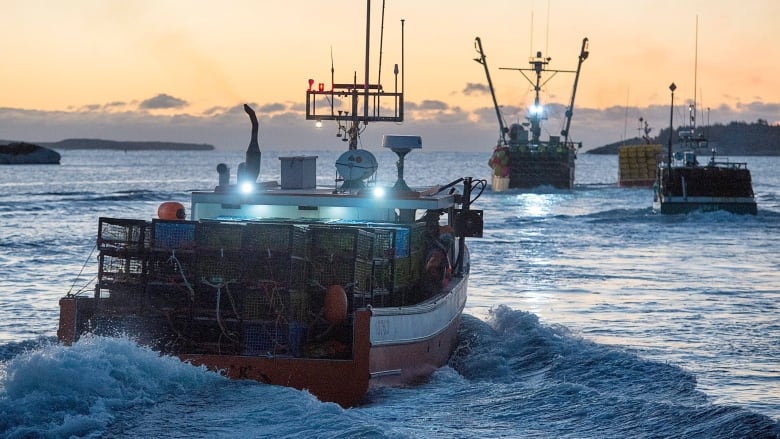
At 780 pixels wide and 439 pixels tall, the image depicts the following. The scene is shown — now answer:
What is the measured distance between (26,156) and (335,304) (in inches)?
7574

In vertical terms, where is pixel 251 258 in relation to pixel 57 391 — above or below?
above

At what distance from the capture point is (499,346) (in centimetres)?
2078

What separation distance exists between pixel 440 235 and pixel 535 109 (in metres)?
100

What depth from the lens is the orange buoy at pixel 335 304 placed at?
1398 cm

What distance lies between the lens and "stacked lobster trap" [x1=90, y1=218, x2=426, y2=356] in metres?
14.2

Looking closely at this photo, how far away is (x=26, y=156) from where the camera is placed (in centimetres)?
19550

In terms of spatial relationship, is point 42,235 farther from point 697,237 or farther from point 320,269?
point 320,269

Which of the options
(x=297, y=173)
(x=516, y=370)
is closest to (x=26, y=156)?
(x=297, y=173)

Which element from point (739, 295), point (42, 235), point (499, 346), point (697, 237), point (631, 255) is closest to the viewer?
point (499, 346)

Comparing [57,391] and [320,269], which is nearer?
[57,391]

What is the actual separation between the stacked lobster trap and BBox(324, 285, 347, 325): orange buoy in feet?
1.43

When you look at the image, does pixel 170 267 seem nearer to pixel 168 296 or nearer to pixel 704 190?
pixel 168 296

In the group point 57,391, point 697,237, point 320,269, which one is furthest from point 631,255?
point 57,391

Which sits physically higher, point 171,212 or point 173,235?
point 171,212
